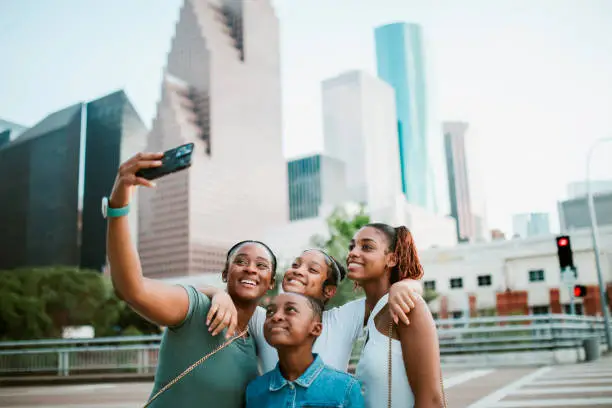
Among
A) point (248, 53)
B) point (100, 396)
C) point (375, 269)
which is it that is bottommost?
point (100, 396)

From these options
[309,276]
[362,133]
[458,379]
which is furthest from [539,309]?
[362,133]

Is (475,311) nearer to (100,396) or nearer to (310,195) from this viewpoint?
(100,396)

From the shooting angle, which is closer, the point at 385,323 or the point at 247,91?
the point at 385,323

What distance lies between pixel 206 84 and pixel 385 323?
156181 mm

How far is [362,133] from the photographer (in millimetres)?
177750

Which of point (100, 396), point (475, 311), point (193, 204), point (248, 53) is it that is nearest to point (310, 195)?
point (193, 204)

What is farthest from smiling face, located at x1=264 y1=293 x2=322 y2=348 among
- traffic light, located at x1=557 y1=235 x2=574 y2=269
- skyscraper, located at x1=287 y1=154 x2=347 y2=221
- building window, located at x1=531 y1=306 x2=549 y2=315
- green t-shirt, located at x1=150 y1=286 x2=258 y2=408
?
skyscraper, located at x1=287 y1=154 x2=347 y2=221

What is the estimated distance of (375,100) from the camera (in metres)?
183

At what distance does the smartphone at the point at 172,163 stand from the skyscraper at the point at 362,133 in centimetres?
16731

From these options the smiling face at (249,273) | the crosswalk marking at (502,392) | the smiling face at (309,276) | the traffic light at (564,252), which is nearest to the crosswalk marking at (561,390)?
the crosswalk marking at (502,392)

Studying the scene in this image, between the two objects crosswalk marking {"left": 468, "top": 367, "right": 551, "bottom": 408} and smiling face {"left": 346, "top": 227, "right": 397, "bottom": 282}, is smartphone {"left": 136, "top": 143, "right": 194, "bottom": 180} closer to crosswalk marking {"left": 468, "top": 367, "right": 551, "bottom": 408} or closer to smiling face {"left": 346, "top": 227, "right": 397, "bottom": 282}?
smiling face {"left": 346, "top": 227, "right": 397, "bottom": 282}

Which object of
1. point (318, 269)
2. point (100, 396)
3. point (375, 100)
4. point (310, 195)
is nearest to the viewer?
point (318, 269)

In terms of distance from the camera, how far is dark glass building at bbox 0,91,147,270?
120 m

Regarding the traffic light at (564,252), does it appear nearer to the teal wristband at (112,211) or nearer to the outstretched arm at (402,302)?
the outstretched arm at (402,302)
